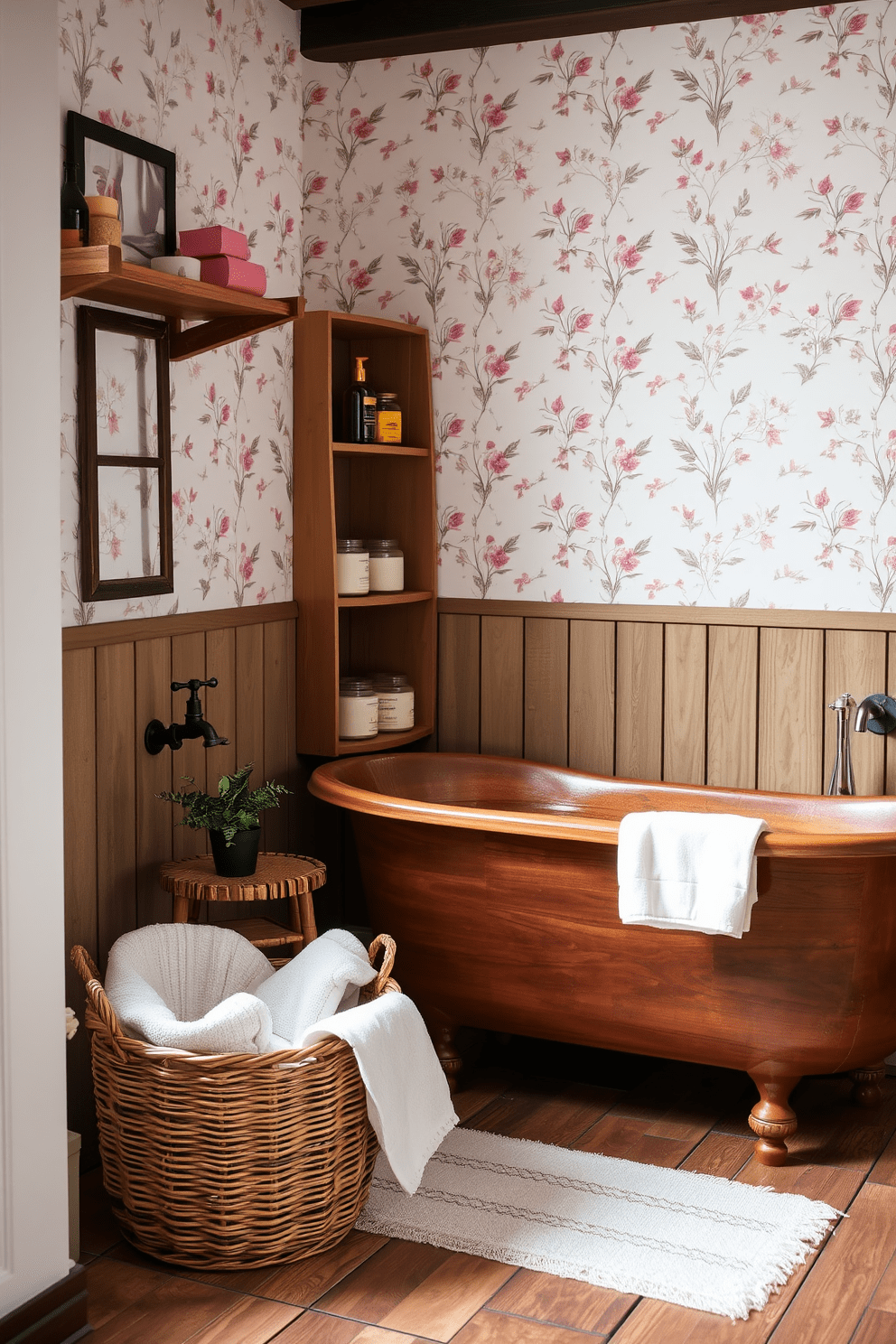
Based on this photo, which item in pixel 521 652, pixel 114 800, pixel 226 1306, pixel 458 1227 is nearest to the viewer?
pixel 226 1306

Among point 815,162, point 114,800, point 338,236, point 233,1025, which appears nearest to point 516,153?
point 338,236

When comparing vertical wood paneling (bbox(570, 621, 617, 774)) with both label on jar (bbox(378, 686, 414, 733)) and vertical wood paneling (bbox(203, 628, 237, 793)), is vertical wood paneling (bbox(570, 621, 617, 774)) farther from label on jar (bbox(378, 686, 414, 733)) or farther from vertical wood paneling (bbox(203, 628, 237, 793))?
vertical wood paneling (bbox(203, 628, 237, 793))

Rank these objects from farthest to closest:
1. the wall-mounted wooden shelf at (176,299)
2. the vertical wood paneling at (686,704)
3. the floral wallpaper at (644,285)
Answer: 1. the vertical wood paneling at (686,704)
2. the floral wallpaper at (644,285)
3. the wall-mounted wooden shelf at (176,299)

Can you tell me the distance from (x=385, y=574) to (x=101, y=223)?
1.40 meters

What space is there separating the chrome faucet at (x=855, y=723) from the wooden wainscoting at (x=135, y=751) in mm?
1407

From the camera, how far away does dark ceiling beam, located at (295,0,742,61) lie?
3092 mm

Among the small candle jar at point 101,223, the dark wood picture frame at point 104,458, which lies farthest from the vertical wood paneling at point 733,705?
the small candle jar at point 101,223

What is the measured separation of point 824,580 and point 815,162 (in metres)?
0.99

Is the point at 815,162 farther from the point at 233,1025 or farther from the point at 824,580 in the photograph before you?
the point at 233,1025

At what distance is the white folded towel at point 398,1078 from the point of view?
7.65 feet

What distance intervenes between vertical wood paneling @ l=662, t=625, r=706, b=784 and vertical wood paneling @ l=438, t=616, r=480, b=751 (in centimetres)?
55

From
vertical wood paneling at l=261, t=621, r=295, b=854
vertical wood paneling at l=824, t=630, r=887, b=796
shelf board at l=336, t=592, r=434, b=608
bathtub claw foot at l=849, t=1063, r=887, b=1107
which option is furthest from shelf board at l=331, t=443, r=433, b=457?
bathtub claw foot at l=849, t=1063, r=887, b=1107

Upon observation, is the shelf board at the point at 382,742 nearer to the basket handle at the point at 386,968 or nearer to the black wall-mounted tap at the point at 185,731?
the black wall-mounted tap at the point at 185,731

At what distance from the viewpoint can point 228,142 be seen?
3266mm
